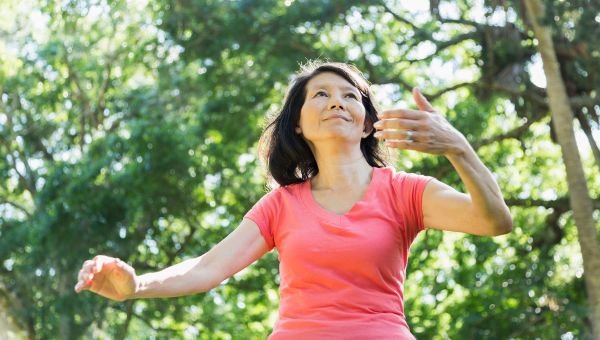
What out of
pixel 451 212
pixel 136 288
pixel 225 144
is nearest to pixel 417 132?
pixel 451 212

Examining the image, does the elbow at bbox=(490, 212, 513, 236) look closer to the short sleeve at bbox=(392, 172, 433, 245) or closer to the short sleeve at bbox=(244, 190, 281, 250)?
the short sleeve at bbox=(392, 172, 433, 245)

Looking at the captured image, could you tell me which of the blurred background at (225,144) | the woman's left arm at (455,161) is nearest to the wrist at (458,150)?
the woman's left arm at (455,161)

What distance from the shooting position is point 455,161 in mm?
2516

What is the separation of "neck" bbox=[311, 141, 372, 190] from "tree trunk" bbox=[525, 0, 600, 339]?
6.60m

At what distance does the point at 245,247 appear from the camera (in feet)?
9.84

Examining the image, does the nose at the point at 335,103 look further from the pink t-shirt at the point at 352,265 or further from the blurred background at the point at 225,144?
the blurred background at the point at 225,144

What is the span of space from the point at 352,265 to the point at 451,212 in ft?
0.96

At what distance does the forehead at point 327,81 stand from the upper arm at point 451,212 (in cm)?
47

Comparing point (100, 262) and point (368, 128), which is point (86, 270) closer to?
point (100, 262)

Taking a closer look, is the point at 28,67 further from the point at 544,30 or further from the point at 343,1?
the point at 544,30

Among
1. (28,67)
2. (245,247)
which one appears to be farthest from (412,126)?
(28,67)

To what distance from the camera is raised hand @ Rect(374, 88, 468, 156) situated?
96.4 inches

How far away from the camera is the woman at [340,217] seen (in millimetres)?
2541

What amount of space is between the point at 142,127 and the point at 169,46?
1.16 m
